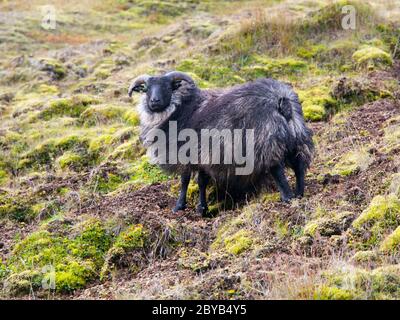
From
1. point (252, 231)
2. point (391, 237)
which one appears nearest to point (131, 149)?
point (252, 231)

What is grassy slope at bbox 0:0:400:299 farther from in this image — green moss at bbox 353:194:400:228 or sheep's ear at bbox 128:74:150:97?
sheep's ear at bbox 128:74:150:97

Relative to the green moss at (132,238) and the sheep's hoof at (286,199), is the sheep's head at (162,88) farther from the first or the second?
the sheep's hoof at (286,199)

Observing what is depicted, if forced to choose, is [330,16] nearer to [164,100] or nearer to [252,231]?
[164,100]

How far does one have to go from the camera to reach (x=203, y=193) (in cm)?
991

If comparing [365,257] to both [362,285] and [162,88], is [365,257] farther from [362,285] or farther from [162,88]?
[162,88]

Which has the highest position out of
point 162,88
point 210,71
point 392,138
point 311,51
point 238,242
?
point 311,51

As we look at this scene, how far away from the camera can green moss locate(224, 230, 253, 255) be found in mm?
7367

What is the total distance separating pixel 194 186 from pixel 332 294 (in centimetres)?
571

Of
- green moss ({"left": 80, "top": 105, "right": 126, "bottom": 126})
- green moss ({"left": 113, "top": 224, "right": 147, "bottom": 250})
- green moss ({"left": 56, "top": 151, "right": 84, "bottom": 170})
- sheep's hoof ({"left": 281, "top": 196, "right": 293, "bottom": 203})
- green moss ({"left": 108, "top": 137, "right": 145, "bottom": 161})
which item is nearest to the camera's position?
green moss ({"left": 113, "top": 224, "right": 147, "bottom": 250})

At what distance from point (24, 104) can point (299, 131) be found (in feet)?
35.8

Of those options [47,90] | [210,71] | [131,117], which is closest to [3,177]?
[131,117]

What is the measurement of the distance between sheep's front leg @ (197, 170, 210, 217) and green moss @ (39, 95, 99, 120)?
23.9ft

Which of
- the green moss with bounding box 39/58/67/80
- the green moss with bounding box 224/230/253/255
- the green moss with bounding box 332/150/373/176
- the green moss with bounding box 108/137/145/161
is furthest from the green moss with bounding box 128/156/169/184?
the green moss with bounding box 39/58/67/80

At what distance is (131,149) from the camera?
12.8m
